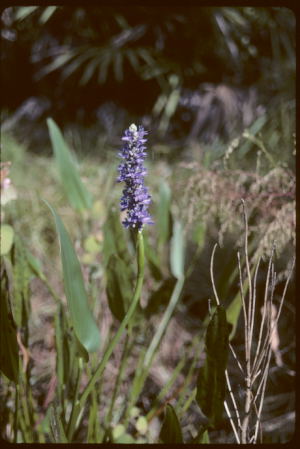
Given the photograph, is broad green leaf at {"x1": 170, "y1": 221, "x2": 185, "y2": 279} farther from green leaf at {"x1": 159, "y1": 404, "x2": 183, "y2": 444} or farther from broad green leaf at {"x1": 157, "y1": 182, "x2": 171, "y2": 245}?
green leaf at {"x1": 159, "y1": 404, "x2": 183, "y2": 444}

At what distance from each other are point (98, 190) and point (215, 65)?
92 cm

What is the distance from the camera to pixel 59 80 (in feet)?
7.58

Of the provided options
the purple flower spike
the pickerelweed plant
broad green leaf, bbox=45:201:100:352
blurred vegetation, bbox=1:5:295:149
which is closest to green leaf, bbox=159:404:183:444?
the pickerelweed plant

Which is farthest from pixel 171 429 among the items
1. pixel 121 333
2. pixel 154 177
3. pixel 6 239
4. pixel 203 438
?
pixel 154 177

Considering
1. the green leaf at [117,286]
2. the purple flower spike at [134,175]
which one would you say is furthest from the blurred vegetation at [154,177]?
the purple flower spike at [134,175]

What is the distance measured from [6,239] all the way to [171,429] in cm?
41

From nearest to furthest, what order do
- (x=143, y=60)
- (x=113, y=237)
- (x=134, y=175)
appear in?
(x=134, y=175), (x=113, y=237), (x=143, y=60)

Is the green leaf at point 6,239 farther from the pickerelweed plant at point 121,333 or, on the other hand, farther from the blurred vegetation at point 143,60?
the blurred vegetation at point 143,60

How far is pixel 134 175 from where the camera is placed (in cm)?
51

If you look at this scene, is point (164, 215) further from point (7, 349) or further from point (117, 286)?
point (7, 349)

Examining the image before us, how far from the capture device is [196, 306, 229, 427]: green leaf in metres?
0.56

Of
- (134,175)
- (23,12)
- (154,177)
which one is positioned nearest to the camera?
(134,175)

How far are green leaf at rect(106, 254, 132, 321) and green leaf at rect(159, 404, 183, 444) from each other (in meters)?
0.18

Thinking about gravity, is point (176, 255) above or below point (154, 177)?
below
